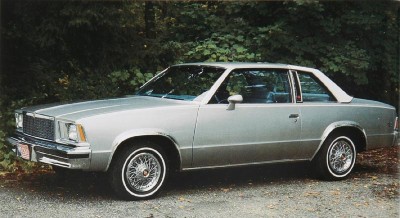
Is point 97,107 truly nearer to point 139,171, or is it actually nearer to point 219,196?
point 139,171

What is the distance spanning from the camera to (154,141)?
6.23 m

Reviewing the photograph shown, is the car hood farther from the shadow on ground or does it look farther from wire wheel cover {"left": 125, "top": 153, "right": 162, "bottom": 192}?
the shadow on ground

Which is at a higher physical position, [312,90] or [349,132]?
[312,90]

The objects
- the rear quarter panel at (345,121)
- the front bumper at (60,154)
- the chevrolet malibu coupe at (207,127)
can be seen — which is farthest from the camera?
the rear quarter panel at (345,121)

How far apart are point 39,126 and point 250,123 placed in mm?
2535

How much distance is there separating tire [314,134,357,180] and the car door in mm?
485

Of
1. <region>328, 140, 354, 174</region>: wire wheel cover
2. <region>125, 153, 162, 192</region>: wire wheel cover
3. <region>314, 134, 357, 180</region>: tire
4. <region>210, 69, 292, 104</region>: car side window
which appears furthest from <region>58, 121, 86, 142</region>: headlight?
<region>328, 140, 354, 174</region>: wire wheel cover

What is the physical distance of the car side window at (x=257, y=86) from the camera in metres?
6.80

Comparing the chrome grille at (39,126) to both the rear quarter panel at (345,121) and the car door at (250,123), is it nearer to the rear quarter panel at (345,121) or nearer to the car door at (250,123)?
the car door at (250,123)

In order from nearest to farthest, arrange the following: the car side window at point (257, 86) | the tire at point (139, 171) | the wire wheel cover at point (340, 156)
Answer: the tire at point (139, 171) < the car side window at point (257, 86) < the wire wheel cover at point (340, 156)

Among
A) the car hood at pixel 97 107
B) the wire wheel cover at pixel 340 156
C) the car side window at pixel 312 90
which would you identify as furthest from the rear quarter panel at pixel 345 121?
the car hood at pixel 97 107

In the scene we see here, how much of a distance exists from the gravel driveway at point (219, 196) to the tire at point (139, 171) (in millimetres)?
131

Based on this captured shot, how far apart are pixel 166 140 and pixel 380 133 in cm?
348

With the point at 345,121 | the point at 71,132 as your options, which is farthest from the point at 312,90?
the point at 71,132
